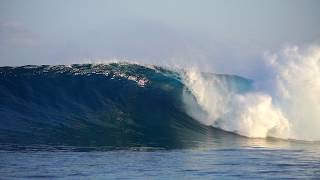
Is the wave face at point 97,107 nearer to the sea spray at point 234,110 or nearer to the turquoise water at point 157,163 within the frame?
the sea spray at point 234,110

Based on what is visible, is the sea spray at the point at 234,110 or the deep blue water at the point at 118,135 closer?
the deep blue water at the point at 118,135

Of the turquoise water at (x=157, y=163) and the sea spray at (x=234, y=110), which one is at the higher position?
the sea spray at (x=234, y=110)

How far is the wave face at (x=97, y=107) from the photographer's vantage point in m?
18.6

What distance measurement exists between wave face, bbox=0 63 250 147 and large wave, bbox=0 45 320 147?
4 centimetres

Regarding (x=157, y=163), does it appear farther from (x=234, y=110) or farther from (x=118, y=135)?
(x=234, y=110)

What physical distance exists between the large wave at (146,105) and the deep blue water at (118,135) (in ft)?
0.16

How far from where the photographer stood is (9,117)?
2064 centimetres

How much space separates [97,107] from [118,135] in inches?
185

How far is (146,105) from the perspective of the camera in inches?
963

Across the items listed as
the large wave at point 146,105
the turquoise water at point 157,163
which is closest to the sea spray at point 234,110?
the large wave at point 146,105

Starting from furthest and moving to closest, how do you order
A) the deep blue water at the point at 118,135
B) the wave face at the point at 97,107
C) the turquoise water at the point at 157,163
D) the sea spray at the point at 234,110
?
the sea spray at the point at 234,110, the wave face at the point at 97,107, the deep blue water at the point at 118,135, the turquoise water at the point at 157,163

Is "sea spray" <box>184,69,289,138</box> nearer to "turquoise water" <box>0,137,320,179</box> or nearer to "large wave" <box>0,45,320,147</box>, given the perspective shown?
"large wave" <box>0,45,320,147</box>

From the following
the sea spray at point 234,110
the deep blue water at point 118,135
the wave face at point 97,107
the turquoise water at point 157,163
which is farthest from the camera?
the sea spray at point 234,110

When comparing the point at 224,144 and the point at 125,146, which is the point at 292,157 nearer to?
the point at 224,144
